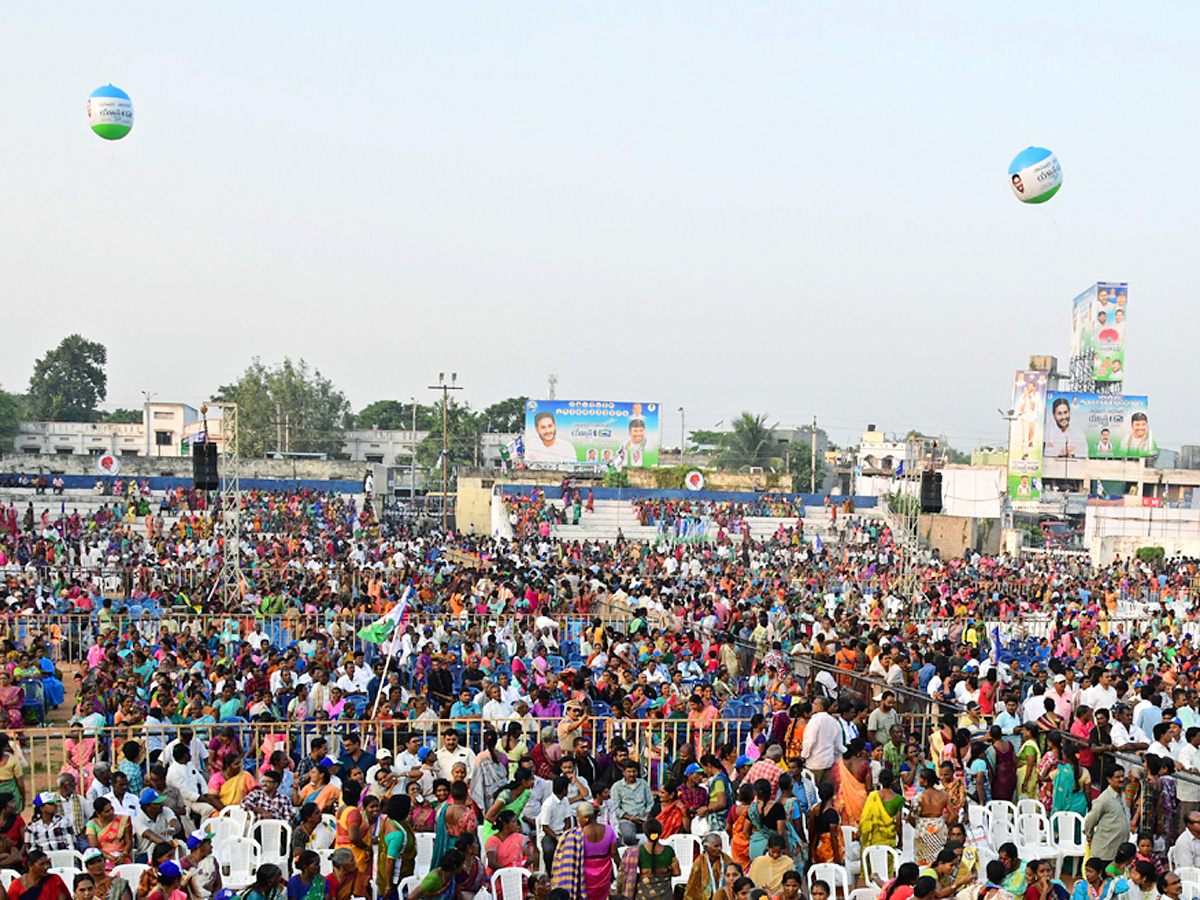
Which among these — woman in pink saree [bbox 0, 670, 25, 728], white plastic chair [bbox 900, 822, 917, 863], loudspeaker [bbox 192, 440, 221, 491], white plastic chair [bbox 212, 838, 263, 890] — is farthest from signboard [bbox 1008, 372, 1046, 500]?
white plastic chair [bbox 212, 838, 263, 890]

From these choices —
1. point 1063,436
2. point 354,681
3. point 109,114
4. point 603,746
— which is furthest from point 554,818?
point 1063,436

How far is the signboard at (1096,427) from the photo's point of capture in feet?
202

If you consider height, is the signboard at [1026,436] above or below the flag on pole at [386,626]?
above

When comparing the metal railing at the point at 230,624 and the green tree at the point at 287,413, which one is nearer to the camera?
the metal railing at the point at 230,624

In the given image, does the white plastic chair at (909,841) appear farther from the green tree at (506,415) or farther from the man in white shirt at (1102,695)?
the green tree at (506,415)

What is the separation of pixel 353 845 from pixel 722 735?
477cm

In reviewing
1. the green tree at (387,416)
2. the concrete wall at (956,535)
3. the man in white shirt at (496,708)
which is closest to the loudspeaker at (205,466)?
the man in white shirt at (496,708)

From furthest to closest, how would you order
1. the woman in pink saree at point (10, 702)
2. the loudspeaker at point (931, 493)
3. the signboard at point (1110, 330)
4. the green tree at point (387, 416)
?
the green tree at point (387, 416)
the signboard at point (1110, 330)
the loudspeaker at point (931, 493)
the woman in pink saree at point (10, 702)

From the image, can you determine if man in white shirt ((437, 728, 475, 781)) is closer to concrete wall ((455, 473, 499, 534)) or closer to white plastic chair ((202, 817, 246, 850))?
white plastic chair ((202, 817, 246, 850))

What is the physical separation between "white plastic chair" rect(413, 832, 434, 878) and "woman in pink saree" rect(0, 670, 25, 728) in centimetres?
542

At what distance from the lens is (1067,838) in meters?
9.18

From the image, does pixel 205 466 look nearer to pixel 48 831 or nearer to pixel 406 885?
pixel 48 831

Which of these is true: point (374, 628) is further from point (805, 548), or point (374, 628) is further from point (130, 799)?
point (805, 548)

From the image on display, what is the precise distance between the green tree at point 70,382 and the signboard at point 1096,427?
3010 inches
